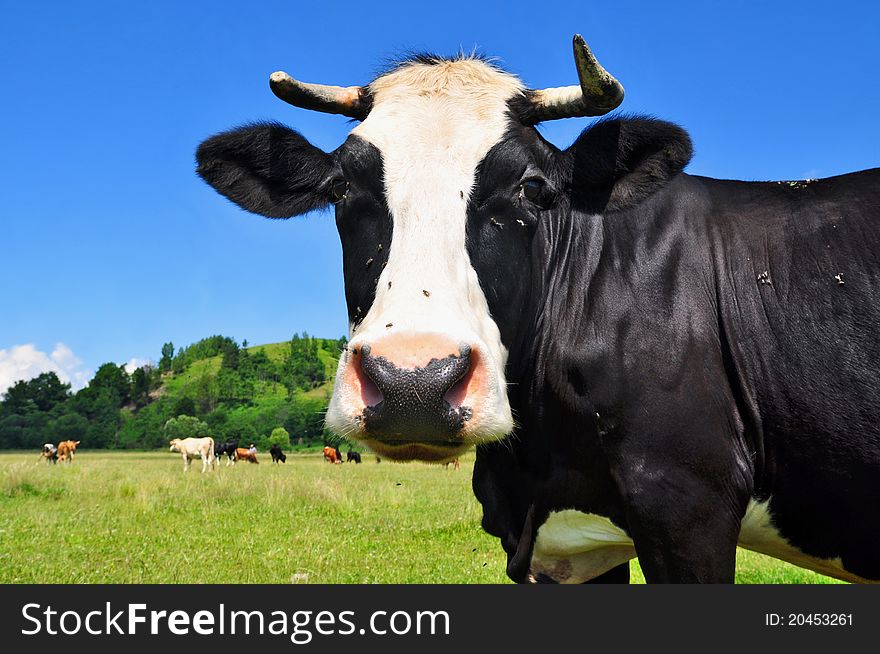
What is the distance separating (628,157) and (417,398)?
6.64 feet

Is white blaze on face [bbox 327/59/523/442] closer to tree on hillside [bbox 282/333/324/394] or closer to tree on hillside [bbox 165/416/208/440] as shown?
tree on hillside [bbox 165/416/208/440]

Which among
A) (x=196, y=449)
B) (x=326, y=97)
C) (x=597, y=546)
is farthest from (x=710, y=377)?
(x=196, y=449)

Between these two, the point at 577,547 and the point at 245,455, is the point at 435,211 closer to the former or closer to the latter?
the point at 577,547

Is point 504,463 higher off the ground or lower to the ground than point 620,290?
lower

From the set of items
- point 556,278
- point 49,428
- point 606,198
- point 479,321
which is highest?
point 606,198

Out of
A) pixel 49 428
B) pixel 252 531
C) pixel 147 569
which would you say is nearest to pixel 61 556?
pixel 147 569

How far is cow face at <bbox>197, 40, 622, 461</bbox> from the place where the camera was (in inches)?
99.8

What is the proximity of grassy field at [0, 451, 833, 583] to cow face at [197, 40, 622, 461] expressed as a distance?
5247 mm

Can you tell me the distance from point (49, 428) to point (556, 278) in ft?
436

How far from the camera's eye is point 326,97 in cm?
399

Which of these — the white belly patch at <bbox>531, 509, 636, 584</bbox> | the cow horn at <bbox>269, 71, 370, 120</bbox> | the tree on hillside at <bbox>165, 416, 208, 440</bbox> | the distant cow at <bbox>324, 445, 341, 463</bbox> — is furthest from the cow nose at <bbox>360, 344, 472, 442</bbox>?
the tree on hillside at <bbox>165, 416, 208, 440</bbox>

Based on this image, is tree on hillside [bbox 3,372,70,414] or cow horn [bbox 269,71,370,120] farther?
tree on hillside [bbox 3,372,70,414]

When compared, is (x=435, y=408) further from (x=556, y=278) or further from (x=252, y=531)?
(x=252, y=531)

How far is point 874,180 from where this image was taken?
3.73 m
